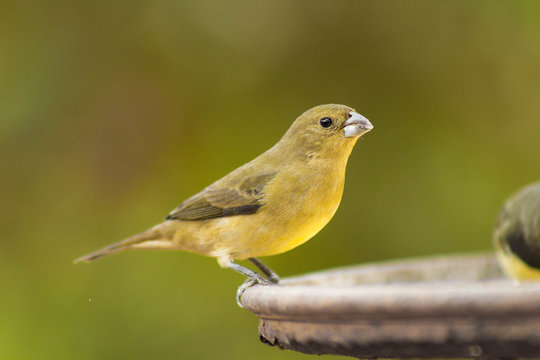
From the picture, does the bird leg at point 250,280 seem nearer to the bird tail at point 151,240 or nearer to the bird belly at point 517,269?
the bird tail at point 151,240

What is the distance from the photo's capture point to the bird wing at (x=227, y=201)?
2328 mm

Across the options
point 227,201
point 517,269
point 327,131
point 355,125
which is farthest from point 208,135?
point 517,269

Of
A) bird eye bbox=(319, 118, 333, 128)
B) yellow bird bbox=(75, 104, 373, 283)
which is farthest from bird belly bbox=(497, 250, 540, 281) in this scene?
bird eye bbox=(319, 118, 333, 128)

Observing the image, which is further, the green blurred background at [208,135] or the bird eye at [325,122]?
the green blurred background at [208,135]

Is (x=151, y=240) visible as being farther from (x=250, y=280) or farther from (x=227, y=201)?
(x=250, y=280)

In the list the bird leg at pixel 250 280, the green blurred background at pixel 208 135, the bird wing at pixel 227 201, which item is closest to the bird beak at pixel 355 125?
the bird wing at pixel 227 201

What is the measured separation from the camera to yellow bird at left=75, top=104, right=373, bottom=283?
7.16ft

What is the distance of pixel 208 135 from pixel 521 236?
2631 millimetres

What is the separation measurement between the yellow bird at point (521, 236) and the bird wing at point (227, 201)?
778mm

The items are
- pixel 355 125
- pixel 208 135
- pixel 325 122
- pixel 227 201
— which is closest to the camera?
pixel 355 125

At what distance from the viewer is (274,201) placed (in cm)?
225

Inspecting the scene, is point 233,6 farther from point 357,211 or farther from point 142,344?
point 142,344

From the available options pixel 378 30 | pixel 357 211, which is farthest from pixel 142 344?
pixel 378 30

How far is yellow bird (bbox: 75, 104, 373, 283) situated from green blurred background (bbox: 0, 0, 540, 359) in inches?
65.2
